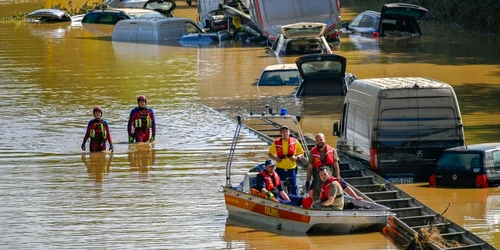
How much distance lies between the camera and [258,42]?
201 ft

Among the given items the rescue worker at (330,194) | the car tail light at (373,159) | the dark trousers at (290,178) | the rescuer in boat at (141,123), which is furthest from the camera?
the rescuer in boat at (141,123)

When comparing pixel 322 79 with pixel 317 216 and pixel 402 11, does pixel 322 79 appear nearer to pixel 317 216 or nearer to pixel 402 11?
pixel 317 216

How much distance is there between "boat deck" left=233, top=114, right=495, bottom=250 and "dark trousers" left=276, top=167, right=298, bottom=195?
1295 millimetres

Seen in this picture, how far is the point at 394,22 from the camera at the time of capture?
202 ft

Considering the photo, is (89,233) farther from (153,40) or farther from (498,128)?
(153,40)

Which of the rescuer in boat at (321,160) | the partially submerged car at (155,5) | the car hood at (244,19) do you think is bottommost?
the partially submerged car at (155,5)

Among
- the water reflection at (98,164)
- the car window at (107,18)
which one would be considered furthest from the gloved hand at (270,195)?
the car window at (107,18)

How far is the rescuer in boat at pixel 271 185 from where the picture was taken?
21.0m

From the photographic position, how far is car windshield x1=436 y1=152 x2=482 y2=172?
77.6 ft

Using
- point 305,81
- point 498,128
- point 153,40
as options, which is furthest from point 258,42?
point 498,128

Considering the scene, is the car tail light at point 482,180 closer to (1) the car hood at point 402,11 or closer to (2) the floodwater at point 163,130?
(2) the floodwater at point 163,130

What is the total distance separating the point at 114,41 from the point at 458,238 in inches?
1823

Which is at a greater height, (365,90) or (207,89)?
(365,90)

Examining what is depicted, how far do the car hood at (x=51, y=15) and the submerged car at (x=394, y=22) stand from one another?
2111cm
